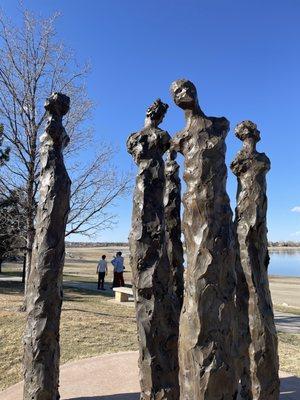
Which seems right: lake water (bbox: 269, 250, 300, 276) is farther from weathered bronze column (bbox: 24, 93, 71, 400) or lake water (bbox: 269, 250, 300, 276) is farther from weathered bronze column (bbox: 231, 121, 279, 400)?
weathered bronze column (bbox: 24, 93, 71, 400)

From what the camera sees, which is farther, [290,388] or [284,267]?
[284,267]

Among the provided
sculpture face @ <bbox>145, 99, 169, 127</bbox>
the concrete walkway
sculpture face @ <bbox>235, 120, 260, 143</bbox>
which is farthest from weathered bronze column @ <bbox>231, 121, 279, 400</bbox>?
the concrete walkway

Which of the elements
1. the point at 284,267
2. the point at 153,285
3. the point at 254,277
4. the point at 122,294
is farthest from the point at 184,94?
the point at 284,267

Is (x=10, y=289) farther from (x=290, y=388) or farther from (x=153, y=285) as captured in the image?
(x=153, y=285)

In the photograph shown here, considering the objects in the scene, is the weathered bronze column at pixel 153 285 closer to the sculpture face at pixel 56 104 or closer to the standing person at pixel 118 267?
the sculpture face at pixel 56 104

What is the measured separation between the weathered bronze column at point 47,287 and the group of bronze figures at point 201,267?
1.05m

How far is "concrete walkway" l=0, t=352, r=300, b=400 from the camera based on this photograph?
6.54 metres

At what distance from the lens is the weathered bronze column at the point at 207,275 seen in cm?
342

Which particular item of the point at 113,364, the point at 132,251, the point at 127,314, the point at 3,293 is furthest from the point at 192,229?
the point at 3,293

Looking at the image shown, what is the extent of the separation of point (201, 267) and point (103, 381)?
450cm

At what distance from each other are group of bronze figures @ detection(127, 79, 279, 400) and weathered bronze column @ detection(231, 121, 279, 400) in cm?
1

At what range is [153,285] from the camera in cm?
466

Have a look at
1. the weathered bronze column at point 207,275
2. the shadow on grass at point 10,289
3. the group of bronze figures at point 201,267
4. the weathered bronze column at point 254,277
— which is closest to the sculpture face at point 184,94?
the group of bronze figures at point 201,267

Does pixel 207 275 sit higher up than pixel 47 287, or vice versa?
pixel 207 275
